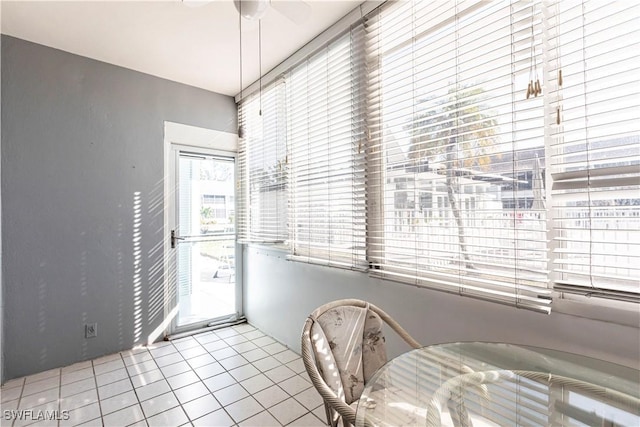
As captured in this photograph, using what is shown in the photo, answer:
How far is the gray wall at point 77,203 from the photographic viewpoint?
2.42m

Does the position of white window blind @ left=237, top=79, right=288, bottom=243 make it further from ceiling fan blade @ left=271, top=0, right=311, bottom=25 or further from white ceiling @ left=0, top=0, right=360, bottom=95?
ceiling fan blade @ left=271, top=0, right=311, bottom=25

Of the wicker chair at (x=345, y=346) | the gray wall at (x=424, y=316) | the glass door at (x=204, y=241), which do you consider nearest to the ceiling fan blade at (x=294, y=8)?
the wicker chair at (x=345, y=346)

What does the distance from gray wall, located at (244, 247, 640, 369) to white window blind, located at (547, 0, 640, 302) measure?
0.16 meters

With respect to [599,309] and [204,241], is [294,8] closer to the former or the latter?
[599,309]

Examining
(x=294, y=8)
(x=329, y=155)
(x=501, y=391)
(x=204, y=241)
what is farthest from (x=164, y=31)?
(x=501, y=391)

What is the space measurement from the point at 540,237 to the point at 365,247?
1.01 m

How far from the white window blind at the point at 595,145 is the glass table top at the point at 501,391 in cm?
33

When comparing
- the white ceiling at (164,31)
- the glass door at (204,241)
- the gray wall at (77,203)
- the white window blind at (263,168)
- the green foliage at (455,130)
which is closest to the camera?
the green foliage at (455,130)

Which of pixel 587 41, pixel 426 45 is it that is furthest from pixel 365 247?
pixel 587 41

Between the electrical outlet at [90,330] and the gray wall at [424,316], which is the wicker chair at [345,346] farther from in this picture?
the electrical outlet at [90,330]

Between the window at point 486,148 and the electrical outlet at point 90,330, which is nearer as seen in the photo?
the window at point 486,148

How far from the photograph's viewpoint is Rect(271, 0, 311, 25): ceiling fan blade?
1.54 metres

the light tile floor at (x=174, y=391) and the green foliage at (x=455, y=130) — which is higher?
the green foliage at (x=455, y=130)

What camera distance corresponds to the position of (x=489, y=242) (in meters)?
1.50
